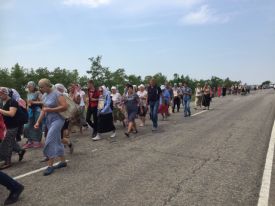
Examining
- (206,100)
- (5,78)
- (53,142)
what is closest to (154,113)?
(53,142)

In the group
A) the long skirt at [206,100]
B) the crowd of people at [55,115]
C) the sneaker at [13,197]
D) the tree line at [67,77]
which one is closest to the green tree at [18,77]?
the tree line at [67,77]

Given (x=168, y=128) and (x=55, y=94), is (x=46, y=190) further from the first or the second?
(x=168, y=128)

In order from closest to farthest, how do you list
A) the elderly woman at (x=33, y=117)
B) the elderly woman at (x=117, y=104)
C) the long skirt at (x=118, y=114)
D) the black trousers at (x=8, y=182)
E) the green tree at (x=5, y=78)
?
the black trousers at (x=8, y=182)
the elderly woman at (x=33, y=117)
the elderly woman at (x=117, y=104)
the long skirt at (x=118, y=114)
the green tree at (x=5, y=78)

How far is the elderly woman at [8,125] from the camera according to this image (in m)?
7.96

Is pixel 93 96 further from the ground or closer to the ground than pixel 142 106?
further from the ground

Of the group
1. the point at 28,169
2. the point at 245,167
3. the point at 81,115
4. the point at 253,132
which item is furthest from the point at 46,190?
the point at 253,132

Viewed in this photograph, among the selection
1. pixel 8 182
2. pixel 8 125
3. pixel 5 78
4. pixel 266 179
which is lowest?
pixel 266 179

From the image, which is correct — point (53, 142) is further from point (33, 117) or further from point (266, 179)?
point (266, 179)

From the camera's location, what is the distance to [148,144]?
10555 mm

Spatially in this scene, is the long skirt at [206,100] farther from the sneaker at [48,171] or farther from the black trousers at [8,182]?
the black trousers at [8,182]

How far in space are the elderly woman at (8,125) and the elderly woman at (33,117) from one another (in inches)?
80.1

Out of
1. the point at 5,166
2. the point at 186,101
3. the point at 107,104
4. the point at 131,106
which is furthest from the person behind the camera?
the point at 186,101

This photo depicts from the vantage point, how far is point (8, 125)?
27.0 feet

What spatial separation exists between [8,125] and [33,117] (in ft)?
8.30
